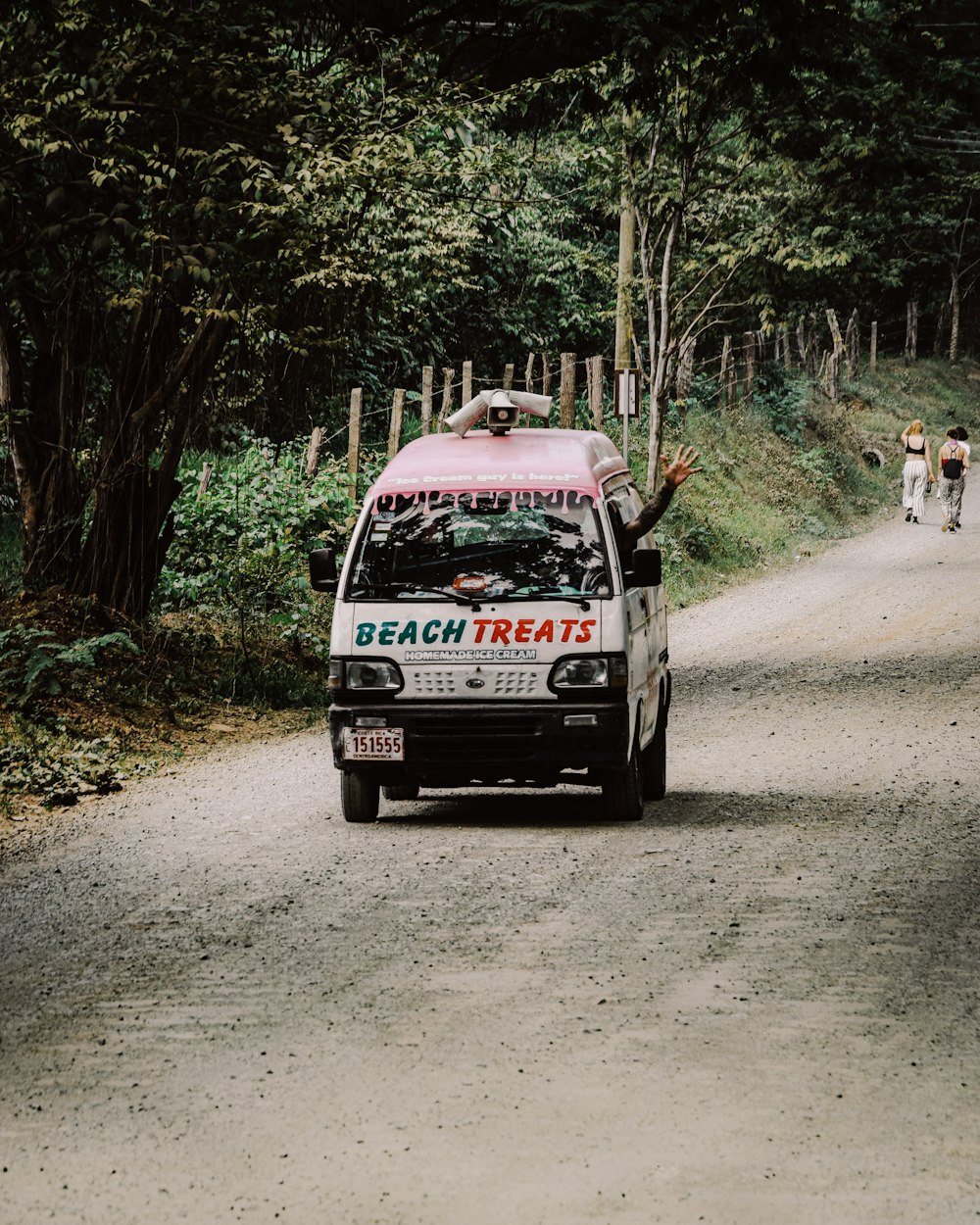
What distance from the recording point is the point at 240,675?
1495 cm

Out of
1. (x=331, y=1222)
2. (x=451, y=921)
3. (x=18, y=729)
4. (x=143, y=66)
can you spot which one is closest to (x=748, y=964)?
(x=451, y=921)

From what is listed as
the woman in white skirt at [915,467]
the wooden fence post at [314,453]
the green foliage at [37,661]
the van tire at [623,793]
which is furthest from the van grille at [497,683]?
the woman in white skirt at [915,467]

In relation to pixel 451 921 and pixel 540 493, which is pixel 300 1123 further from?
pixel 540 493

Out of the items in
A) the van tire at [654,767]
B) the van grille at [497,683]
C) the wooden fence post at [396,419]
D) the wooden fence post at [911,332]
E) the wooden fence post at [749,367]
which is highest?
the wooden fence post at [911,332]

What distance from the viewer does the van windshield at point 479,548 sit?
9.52 metres

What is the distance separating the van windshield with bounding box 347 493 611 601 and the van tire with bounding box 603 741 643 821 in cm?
105

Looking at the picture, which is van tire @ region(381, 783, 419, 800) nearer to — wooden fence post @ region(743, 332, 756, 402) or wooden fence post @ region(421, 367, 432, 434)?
wooden fence post @ region(421, 367, 432, 434)

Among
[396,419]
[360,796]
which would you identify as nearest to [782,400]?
[396,419]

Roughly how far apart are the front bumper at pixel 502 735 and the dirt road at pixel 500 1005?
42 centimetres

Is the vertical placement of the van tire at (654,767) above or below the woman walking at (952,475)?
below

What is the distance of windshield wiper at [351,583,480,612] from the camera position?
9.33m

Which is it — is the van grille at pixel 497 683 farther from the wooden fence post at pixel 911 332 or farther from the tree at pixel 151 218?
the wooden fence post at pixel 911 332

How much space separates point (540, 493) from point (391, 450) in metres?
12.9

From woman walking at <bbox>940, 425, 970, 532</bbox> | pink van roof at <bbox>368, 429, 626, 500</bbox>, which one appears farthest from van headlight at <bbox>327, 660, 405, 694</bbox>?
woman walking at <bbox>940, 425, 970, 532</bbox>
